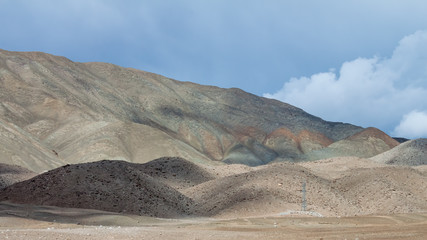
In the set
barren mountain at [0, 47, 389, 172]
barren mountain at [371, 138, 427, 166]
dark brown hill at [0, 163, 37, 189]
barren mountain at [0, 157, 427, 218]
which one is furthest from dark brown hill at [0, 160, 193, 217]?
barren mountain at [371, 138, 427, 166]

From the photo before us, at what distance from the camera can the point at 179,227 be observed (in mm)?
23031

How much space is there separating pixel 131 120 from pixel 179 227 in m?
89.7

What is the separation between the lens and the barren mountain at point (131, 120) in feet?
275

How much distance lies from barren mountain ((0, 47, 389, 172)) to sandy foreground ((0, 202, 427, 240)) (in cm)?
3968

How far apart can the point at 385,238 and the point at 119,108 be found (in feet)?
328

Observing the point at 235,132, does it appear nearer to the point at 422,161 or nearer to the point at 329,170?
the point at 422,161

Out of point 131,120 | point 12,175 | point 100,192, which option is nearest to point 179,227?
point 100,192

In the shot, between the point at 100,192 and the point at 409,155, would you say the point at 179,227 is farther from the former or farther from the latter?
the point at 409,155

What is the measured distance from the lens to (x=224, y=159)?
114125 mm

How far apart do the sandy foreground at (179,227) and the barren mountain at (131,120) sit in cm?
3968

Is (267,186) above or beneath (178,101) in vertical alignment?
beneath

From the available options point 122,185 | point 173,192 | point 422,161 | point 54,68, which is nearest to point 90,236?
point 122,185

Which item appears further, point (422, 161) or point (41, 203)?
point (422, 161)

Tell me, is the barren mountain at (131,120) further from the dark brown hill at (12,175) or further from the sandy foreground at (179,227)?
the sandy foreground at (179,227)
